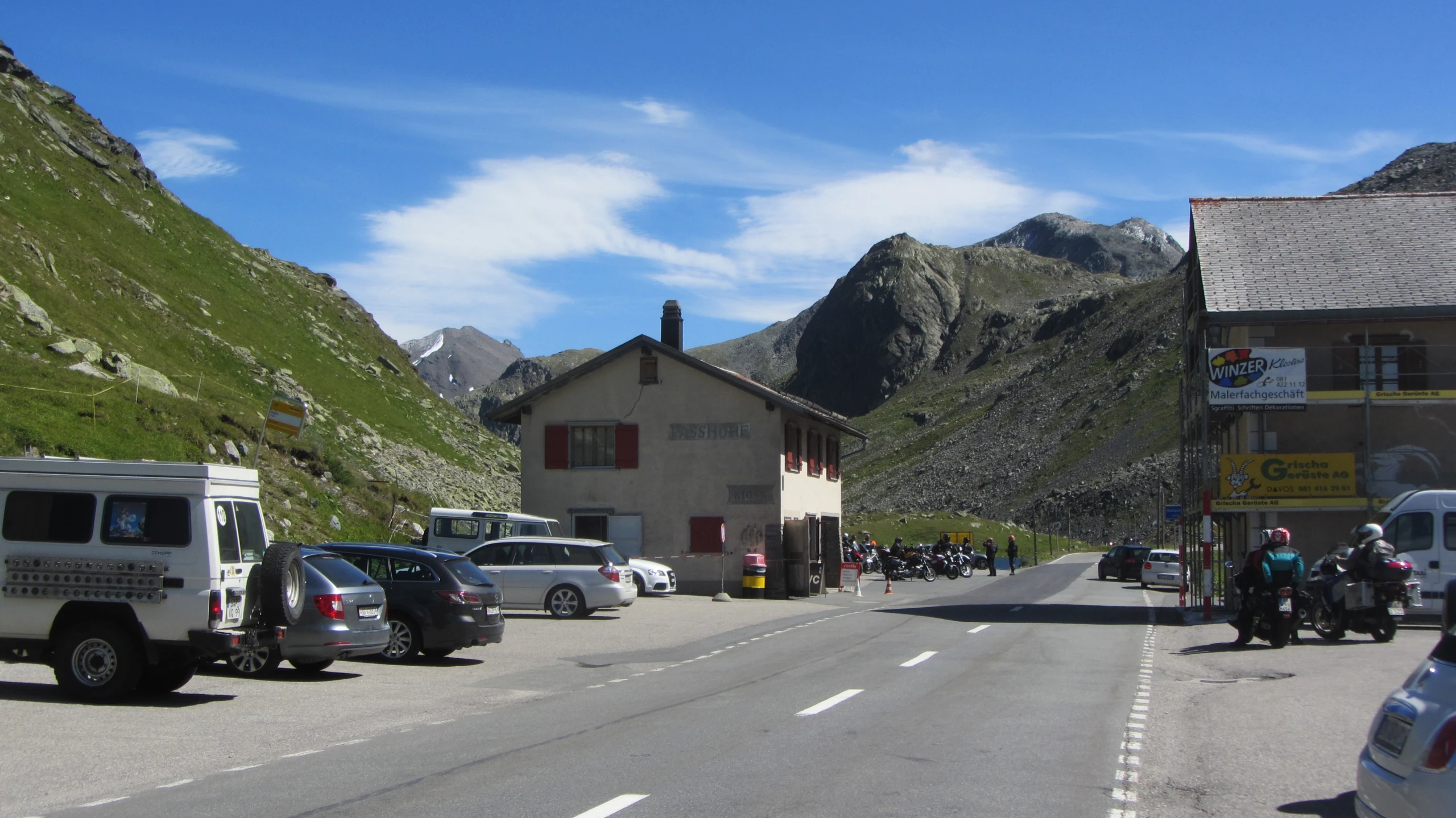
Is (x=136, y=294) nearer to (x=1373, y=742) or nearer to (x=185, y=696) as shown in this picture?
(x=185, y=696)

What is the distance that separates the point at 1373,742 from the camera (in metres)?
5.32

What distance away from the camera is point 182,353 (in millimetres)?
48062

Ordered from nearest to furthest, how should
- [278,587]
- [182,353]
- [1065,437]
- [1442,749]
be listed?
[1442,749] → [278,587] → [182,353] → [1065,437]

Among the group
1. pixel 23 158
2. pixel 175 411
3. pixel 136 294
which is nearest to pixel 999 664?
pixel 175 411

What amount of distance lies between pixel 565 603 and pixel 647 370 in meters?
12.4

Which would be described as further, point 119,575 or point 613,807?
point 119,575

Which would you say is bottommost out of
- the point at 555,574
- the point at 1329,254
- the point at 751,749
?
the point at 751,749

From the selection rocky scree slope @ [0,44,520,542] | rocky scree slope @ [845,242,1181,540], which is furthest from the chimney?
rocky scree slope @ [845,242,1181,540]

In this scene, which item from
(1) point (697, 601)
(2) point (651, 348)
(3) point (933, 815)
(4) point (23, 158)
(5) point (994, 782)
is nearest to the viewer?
(3) point (933, 815)

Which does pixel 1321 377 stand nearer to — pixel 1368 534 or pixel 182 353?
pixel 1368 534

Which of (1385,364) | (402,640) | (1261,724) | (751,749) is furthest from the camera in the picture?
(1385,364)

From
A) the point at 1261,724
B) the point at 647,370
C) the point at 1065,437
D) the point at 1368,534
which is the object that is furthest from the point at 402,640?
the point at 1065,437

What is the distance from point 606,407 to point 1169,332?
431 ft

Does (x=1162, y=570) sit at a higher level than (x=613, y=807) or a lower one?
lower
